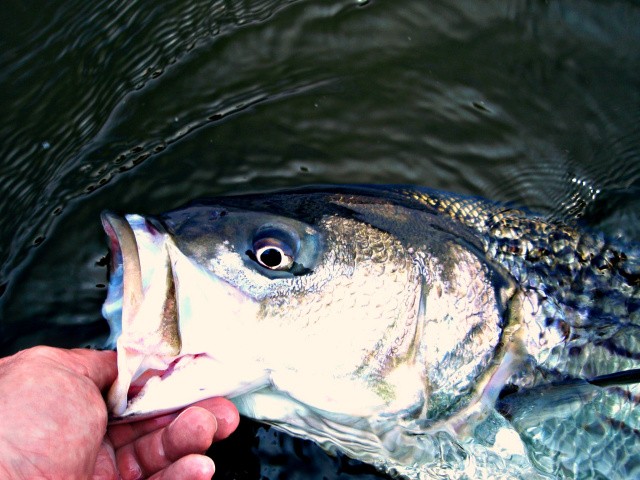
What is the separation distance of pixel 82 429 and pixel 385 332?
919mm

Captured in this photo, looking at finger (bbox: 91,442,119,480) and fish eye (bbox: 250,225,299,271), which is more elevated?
fish eye (bbox: 250,225,299,271)

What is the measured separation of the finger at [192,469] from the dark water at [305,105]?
4.19 feet

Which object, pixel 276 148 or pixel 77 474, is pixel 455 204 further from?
pixel 77 474

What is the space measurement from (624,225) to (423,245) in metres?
1.36

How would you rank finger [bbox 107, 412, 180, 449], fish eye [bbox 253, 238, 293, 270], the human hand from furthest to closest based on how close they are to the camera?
finger [bbox 107, 412, 180, 449] → fish eye [bbox 253, 238, 293, 270] → the human hand

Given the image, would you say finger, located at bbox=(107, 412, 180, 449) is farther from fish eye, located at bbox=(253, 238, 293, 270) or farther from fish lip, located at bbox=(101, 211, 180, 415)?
fish eye, located at bbox=(253, 238, 293, 270)

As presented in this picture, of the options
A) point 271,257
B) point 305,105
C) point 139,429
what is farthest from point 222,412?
point 305,105

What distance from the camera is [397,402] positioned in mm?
1647

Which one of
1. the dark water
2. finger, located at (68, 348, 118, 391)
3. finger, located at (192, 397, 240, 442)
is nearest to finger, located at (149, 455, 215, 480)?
finger, located at (192, 397, 240, 442)

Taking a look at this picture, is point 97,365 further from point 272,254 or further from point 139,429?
point 272,254

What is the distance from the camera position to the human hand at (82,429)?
53.5 inches

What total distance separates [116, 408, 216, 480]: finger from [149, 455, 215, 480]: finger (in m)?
0.07

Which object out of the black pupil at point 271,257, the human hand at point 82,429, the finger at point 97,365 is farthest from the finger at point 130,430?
the black pupil at point 271,257

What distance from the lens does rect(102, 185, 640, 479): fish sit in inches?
58.7
